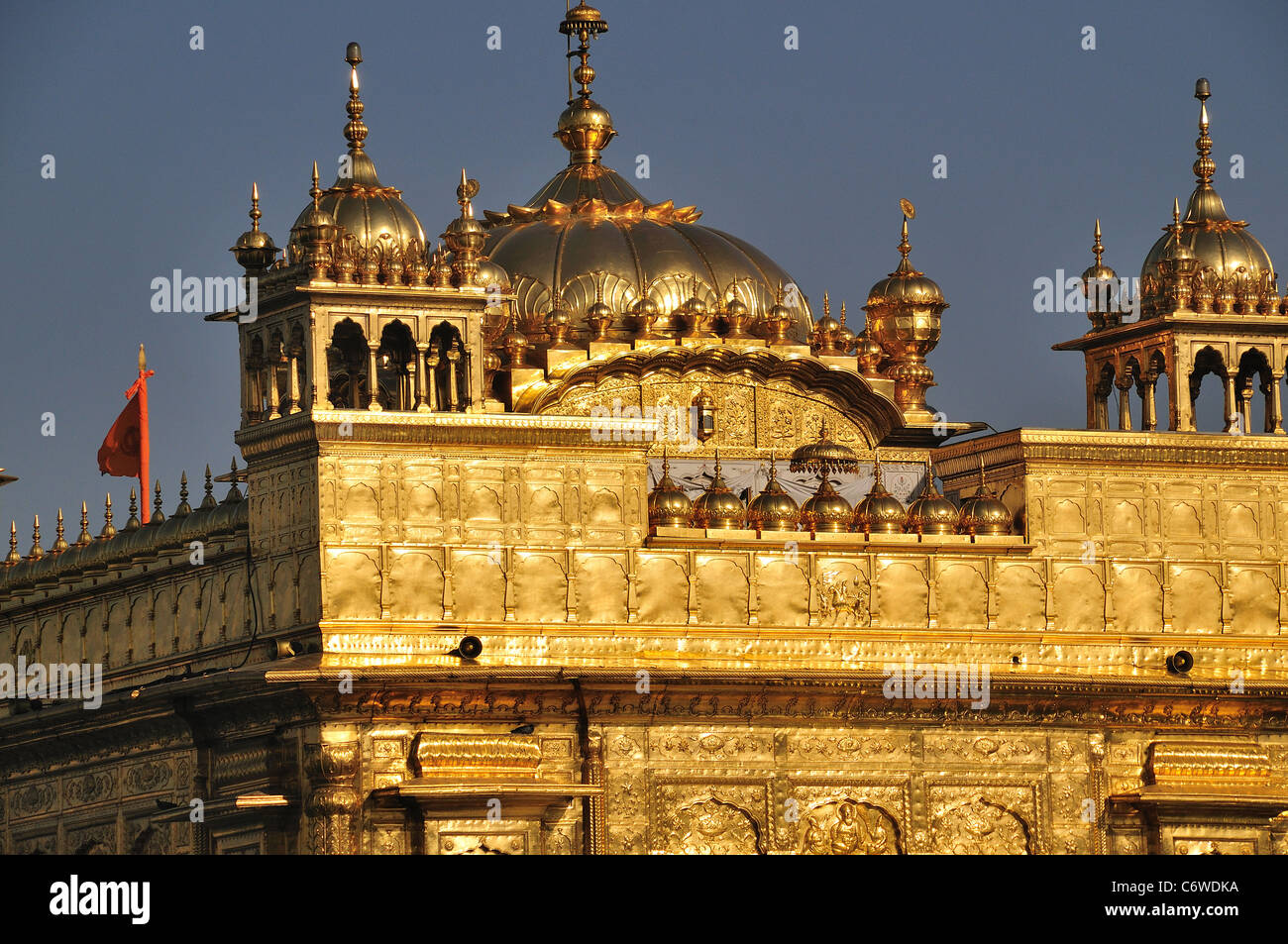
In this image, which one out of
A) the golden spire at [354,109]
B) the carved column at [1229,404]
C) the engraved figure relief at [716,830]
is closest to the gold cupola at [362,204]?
the golden spire at [354,109]

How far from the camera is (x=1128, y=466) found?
1841 inches

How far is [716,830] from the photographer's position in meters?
44.5

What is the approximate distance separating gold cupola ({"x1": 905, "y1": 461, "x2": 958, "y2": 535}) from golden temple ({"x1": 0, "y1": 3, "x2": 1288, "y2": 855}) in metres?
0.05

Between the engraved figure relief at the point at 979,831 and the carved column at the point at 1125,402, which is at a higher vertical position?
the carved column at the point at 1125,402

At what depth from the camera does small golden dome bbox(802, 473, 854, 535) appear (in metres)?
45.6

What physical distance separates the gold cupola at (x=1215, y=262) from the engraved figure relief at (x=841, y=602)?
636 centimetres

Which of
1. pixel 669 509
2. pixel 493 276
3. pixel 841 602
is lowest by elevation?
pixel 841 602

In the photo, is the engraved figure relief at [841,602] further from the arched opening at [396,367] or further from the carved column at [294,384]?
the carved column at [294,384]

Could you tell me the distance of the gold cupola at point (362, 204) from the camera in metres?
45.0

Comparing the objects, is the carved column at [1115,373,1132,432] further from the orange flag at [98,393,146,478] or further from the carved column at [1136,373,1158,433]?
the orange flag at [98,393,146,478]

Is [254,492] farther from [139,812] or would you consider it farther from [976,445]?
[976,445]

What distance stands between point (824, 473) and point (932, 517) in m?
1.89

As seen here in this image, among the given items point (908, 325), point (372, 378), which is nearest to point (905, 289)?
point (908, 325)
